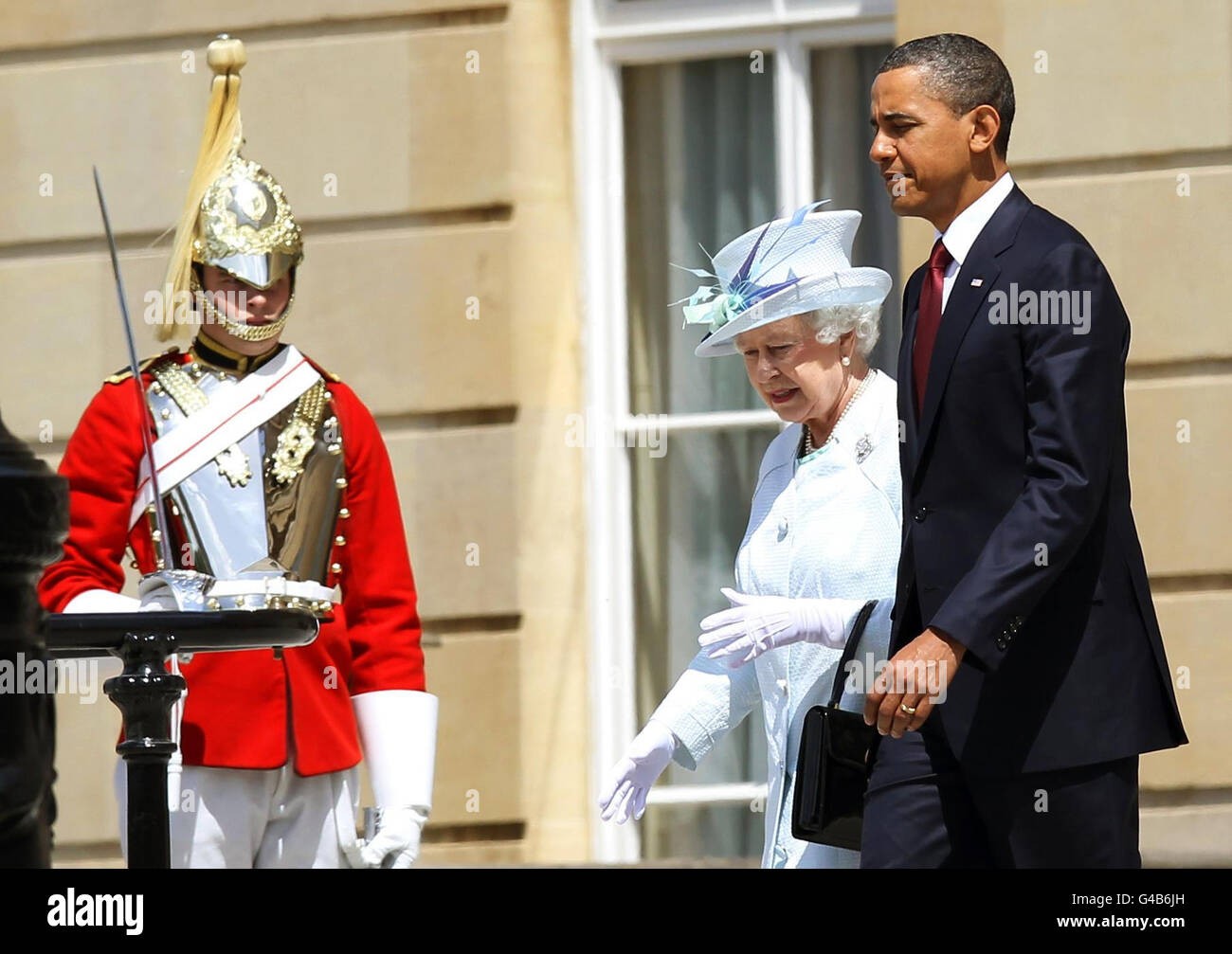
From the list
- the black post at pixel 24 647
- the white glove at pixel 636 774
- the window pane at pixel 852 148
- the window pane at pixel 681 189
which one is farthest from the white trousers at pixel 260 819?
the window pane at pixel 852 148

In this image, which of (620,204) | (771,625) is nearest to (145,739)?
(771,625)

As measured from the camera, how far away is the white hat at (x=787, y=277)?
16.5 ft

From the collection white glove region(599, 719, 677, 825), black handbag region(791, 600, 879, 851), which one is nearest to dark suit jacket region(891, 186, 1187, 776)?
black handbag region(791, 600, 879, 851)

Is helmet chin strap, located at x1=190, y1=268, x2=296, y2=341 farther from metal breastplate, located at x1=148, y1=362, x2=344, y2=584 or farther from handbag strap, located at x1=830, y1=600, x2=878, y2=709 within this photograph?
handbag strap, located at x1=830, y1=600, x2=878, y2=709

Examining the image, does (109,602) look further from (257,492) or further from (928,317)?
(928,317)

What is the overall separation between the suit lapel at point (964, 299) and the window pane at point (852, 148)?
3182 millimetres

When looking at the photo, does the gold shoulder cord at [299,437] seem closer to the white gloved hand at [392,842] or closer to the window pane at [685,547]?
the white gloved hand at [392,842]

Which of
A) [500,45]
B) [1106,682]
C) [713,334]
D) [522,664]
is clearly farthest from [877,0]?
[1106,682]

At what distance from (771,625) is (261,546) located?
1.33 meters

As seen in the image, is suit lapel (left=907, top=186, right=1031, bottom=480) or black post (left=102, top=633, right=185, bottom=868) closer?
black post (left=102, top=633, right=185, bottom=868)

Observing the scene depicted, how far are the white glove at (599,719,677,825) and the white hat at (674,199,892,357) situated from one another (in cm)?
84

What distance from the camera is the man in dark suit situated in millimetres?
4145

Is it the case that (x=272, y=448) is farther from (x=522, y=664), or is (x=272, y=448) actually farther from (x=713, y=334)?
(x=522, y=664)
